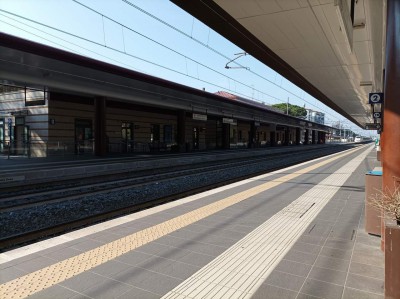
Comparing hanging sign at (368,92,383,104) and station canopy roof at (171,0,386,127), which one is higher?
station canopy roof at (171,0,386,127)

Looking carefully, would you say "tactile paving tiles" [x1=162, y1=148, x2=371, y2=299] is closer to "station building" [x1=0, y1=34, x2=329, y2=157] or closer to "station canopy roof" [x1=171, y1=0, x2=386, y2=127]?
"station canopy roof" [x1=171, y1=0, x2=386, y2=127]

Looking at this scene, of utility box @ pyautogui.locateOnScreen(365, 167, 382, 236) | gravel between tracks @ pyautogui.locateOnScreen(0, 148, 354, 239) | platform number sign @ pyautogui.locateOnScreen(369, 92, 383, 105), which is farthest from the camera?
platform number sign @ pyautogui.locateOnScreen(369, 92, 383, 105)

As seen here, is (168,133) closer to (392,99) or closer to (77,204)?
(77,204)

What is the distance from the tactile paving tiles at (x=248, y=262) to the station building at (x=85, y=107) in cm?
1293

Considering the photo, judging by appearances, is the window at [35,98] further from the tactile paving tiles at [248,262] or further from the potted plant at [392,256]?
the potted plant at [392,256]

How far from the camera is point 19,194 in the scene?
34.1ft

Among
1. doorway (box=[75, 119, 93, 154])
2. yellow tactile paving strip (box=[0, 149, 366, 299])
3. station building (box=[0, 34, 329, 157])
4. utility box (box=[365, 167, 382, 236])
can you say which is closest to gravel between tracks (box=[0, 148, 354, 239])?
yellow tactile paving strip (box=[0, 149, 366, 299])

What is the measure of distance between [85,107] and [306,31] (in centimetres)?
1916

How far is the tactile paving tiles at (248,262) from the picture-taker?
329 cm

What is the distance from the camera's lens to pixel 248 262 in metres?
4.00

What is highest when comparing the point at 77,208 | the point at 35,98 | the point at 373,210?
the point at 35,98

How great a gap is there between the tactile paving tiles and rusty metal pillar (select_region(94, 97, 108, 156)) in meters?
17.3

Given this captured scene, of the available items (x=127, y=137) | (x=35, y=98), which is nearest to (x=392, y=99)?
(x=35, y=98)

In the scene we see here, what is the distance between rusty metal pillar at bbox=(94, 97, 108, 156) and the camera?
70.7ft
